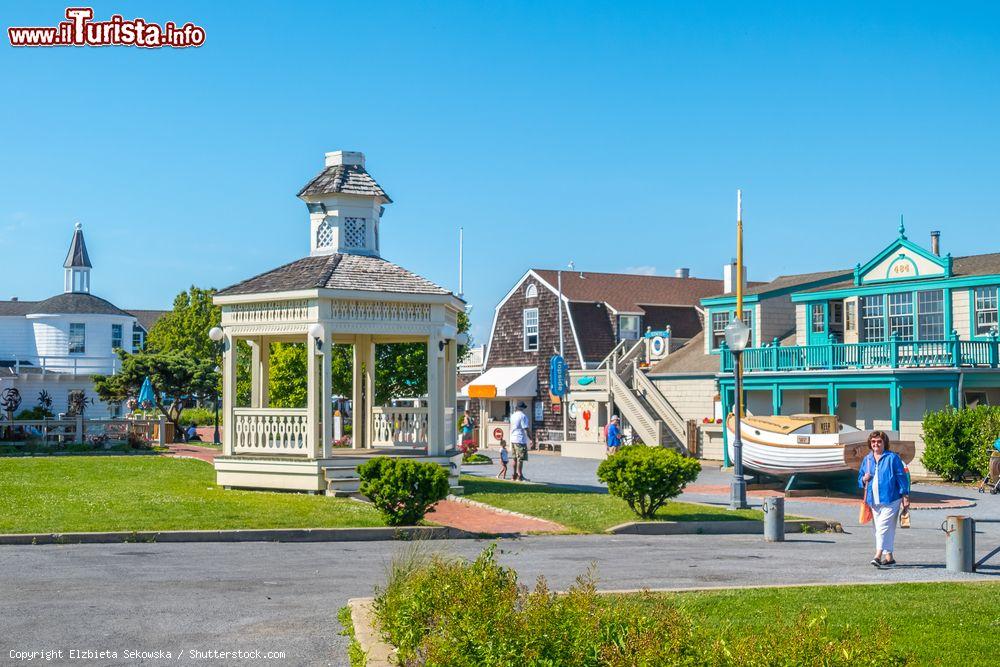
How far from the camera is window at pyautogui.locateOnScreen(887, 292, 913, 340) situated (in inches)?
1364

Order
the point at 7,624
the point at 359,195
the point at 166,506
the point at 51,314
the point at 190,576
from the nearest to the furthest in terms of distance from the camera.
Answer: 1. the point at 7,624
2. the point at 190,576
3. the point at 166,506
4. the point at 359,195
5. the point at 51,314

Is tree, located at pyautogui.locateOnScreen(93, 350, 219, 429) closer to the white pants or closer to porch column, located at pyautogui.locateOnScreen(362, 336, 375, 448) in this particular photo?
porch column, located at pyautogui.locateOnScreen(362, 336, 375, 448)

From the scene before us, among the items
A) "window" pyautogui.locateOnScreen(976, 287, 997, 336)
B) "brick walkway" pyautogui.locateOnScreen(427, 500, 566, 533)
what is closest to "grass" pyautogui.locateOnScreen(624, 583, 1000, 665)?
"brick walkway" pyautogui.locateOnScreen(427, 500, 566, 533)

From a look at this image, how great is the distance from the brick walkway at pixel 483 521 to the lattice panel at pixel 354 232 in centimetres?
670

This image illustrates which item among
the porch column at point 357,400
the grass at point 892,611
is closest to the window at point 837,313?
the porch column at point 357,400

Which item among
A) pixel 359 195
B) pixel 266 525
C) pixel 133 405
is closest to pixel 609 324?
pixel 133 405

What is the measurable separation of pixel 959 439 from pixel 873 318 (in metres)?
6.80

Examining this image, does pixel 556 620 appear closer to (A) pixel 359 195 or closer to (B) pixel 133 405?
(A) pixel 359 195

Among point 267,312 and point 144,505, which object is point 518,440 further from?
point 144,505

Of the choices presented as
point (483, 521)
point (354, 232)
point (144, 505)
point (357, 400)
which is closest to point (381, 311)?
point (354, 232)

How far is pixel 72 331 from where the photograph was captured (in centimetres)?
6134

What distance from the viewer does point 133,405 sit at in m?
48.3

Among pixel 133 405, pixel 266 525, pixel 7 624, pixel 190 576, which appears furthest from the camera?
pixel 133 405

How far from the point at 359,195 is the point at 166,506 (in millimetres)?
9185
